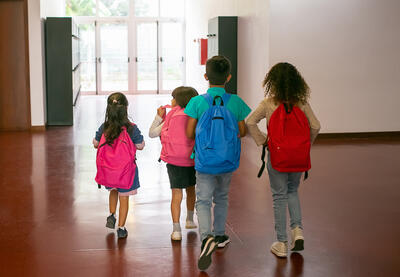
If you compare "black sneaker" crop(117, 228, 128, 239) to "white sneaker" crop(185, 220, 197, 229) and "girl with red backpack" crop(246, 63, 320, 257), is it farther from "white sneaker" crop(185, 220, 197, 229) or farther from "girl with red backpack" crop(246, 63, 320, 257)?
"girl with red backpack" crop(246, 63, 320, 257)

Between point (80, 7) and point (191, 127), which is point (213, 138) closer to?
point (191, 127)

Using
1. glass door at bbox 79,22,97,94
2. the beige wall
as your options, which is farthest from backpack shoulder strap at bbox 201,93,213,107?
glass door at bbox 79,22,97,94

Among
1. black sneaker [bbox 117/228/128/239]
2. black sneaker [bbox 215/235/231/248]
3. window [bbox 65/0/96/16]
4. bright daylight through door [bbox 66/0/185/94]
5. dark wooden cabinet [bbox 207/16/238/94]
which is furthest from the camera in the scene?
bright daylight through door [bbox 66/0/185/94]

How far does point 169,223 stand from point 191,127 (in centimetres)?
118

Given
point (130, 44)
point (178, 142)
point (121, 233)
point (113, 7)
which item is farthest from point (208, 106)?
point (113, 7)

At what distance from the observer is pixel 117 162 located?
422 cm

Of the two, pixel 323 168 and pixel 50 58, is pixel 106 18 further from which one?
pixel 323 168

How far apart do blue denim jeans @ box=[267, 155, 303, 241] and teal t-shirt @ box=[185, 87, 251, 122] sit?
0.36 m

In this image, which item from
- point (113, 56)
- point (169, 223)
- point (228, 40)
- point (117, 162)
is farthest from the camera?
point (113, 56)

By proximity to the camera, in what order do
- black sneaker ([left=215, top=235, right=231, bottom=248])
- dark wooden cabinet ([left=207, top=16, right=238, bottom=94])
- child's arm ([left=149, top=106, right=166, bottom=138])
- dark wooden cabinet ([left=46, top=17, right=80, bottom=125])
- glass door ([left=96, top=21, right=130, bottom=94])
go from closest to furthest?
black sneaker ([left=215, top=235, right=231, bottom=248]) → child's arm ([left=149, top=106, right=166, bottom=138]) → dark wooden cabinet ([left=207, top=16, right=238, bottom=94]) → dark wooden cabinet ([left=46, top=17, right=80, bottom=125]) → glass door ([left=96, top=21, right=130, bottom=94])

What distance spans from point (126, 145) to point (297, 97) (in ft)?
4.07

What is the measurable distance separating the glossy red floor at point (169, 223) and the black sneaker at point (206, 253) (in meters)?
0.10

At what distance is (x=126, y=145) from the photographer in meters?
4.24

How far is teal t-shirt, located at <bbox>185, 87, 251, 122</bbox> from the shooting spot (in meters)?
3.74
